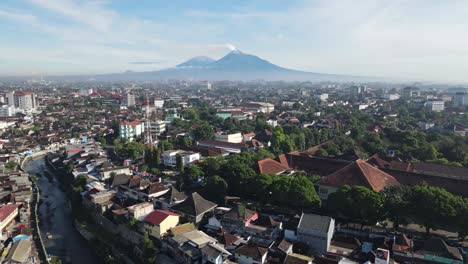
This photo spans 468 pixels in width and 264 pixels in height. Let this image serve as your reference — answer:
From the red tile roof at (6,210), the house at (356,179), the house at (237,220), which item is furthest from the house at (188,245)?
the red tile roof at (6,210)

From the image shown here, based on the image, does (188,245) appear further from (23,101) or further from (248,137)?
(23,101)

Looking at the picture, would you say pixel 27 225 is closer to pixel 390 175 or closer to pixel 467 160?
pixel 390 175

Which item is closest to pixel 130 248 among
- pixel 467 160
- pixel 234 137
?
pixel 234 137

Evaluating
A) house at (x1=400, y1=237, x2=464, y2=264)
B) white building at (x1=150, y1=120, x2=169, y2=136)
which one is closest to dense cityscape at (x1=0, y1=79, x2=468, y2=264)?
house at (x1=400, y1=237, x2=464, y2=264)

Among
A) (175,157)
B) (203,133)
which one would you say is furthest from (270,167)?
(203,133)

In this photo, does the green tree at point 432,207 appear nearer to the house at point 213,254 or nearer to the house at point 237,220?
the house at point 237,220
